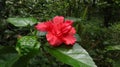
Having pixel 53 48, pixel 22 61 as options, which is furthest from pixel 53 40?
pixel 22 61

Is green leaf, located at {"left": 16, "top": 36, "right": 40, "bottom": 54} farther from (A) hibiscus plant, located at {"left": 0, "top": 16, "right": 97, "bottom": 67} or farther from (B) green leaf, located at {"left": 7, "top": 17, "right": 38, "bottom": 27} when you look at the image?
(B) green leaf, located at {"left": 7, "top": 17, "right": 38, "bottom": 27}

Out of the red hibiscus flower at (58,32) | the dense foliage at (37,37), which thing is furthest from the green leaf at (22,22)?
the red hibiscus flower at (58,32)

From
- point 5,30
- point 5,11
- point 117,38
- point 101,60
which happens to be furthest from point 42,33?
point 117,38

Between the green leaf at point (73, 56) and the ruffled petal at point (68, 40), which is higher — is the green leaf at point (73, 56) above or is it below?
below

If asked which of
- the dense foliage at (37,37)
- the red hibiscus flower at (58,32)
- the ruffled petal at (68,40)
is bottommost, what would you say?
the dense foliage at (37,37)

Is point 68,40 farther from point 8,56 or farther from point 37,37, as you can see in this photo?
point 8,56

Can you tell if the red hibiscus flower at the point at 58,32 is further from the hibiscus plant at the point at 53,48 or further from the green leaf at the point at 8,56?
the green leaf at the point at 8,56

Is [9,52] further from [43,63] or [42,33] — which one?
[43,63]

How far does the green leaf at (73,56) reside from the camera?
3.30 ft

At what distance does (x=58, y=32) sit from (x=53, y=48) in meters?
0.07

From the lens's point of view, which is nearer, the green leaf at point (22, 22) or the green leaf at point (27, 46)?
the green leaf at point (27, 46)

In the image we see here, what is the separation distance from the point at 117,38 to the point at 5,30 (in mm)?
2411

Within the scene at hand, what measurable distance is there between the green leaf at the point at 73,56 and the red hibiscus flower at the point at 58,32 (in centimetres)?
2

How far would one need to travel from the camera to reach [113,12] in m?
6.57
